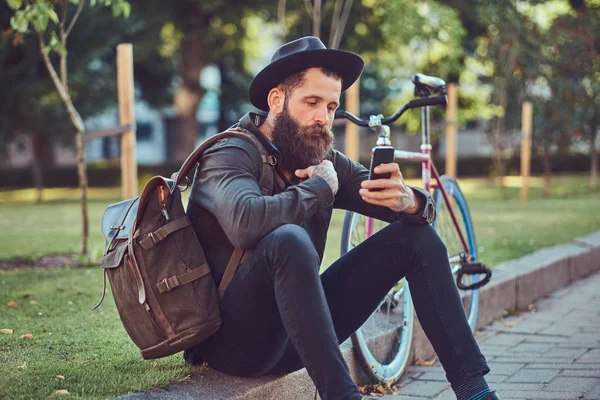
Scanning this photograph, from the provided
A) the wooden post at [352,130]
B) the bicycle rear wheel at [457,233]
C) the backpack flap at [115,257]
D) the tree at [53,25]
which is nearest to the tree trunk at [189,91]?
the wooden post at [352,130]

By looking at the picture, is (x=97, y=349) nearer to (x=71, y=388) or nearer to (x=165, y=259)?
(x=71, y=388)

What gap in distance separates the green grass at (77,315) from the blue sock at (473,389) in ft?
3.45

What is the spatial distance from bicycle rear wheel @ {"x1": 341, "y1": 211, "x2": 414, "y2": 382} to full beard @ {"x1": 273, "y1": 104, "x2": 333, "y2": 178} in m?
0.71

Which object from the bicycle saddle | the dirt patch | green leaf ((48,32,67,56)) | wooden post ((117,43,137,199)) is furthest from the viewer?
wooden post ((117,43,137,199))

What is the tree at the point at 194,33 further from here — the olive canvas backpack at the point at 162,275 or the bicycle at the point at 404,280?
the olive canvas backpack at the point at 162,275

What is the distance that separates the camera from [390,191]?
3.16m

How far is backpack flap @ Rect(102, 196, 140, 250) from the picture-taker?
298 centimetres

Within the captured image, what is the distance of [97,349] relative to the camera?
11.9 feet

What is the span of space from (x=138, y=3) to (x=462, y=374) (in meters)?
19.8

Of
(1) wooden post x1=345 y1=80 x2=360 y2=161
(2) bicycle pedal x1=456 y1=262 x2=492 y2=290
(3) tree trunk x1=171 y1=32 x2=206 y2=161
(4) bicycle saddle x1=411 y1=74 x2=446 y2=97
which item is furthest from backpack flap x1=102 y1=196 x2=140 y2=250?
(3) tree trunk x1=171 y1=32 x2=206 y2=161

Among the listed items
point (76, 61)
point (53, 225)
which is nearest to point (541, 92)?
point (76, 61)

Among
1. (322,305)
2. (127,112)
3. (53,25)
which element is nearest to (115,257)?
(322,305)

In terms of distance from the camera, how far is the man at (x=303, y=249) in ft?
9.07

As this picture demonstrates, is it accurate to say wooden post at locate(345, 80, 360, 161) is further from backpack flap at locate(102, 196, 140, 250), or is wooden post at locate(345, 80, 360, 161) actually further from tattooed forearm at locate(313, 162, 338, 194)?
backpack flap at locate(102, 196, 140, 250)
